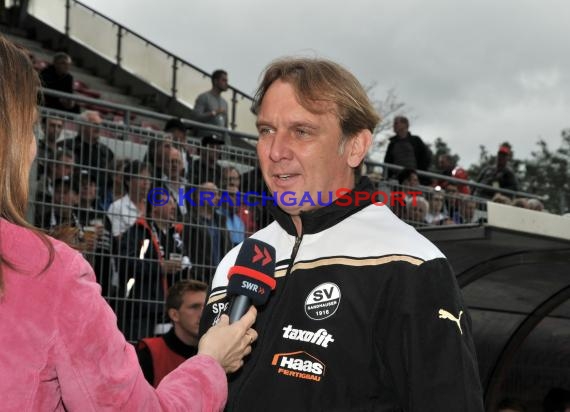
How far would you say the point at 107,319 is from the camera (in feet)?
7.91

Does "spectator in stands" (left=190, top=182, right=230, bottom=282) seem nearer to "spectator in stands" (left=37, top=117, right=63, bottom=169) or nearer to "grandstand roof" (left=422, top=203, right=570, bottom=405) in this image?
"spectator in stands" (left=37, top=117, right=63, bottom=169)

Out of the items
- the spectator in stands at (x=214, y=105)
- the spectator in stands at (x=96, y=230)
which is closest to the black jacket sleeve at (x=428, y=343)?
the spectator in stands at (x=96, y=230)

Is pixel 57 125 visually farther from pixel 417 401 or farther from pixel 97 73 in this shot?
pixel 97 73

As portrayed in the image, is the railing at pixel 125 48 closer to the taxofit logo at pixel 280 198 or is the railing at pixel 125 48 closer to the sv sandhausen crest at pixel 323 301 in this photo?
the taxofit logo at pixel 280 198

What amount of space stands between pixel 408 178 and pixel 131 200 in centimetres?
469

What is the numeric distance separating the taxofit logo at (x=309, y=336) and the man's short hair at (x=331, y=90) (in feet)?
2.55

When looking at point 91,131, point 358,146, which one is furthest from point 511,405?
point 91,131

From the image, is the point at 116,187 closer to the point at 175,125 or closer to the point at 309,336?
the point at 175,125

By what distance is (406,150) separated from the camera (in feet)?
46.3

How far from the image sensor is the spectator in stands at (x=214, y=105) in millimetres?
14236

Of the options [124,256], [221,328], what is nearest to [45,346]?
[221,328]

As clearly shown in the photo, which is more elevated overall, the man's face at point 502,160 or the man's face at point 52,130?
the man's face at point 502,160

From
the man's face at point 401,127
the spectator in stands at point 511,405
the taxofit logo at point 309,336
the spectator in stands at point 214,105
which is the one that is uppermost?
the spectator in stands at point 214,105

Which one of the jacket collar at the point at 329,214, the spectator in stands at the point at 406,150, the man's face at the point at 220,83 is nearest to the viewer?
the jacket collar at the point at 329,214
